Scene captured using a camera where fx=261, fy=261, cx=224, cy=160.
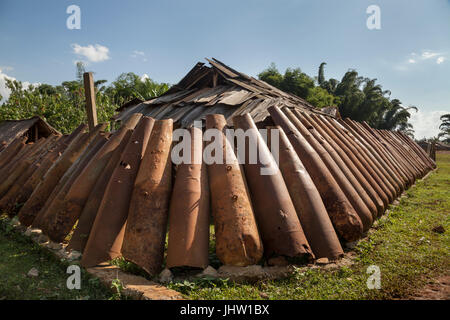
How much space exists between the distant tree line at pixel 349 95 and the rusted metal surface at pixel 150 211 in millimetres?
24956

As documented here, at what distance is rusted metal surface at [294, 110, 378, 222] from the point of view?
395 cm

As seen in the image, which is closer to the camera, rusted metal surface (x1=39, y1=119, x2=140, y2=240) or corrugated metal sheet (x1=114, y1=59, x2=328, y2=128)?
rusted metal surface (x1=39, y1=119, x2=140, y2=240)

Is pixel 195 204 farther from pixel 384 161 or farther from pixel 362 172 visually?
pixel 384 161

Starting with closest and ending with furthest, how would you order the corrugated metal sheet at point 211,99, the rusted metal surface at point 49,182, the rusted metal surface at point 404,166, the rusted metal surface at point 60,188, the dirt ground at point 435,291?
the dirt ground at point 435,291, the rusted metal surface at point 60,188, the rusted metal surface at point 49,182, the corrugated metal sheet at point 211,99, the rusted metal surface at point 404,166

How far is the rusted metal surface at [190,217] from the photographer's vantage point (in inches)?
110

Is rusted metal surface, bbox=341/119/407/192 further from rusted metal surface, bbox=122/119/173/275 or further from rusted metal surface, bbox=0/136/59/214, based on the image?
rusted metal surface, bbox=0/136/59/214

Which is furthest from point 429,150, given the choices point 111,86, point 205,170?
point 111,86

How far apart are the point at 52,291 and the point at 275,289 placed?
7.60 ft

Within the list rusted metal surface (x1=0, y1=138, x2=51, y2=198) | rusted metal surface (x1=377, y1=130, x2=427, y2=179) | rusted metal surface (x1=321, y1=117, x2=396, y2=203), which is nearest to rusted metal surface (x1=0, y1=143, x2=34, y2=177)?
rusted metal surface (x1=0, y1=138, x2=51, y2=198)

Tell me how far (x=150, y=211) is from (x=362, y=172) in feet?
14.5

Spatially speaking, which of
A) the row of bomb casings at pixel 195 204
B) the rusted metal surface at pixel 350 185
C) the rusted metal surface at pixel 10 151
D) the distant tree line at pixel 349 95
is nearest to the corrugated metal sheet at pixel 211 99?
the rusted metal surface at pixel 350 185

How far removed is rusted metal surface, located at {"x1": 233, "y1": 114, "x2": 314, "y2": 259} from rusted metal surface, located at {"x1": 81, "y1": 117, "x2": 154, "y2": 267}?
159cm

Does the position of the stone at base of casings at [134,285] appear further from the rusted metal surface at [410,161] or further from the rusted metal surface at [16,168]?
the rusted metal surface at [410,161]

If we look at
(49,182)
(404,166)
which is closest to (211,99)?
(49,182)
